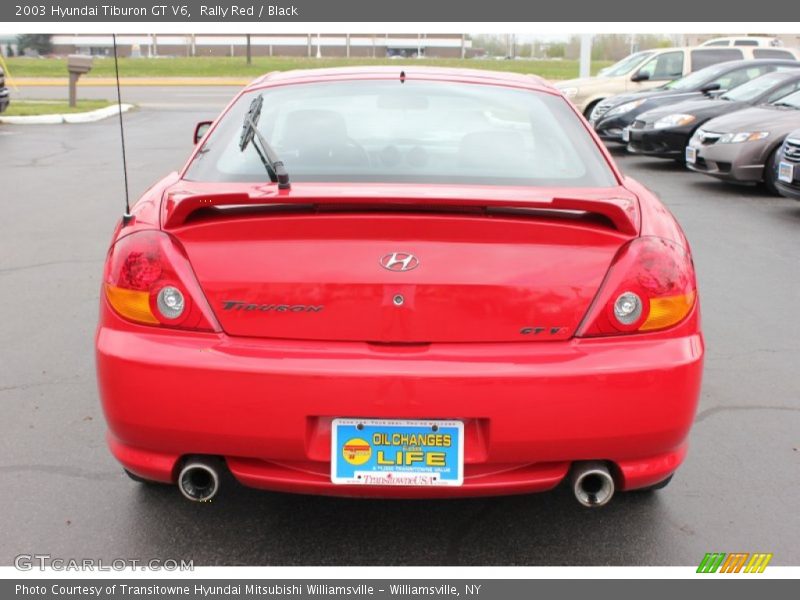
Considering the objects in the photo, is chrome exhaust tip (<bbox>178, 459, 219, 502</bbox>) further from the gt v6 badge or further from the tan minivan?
the tan minivan

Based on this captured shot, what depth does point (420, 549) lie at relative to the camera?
3.04 m

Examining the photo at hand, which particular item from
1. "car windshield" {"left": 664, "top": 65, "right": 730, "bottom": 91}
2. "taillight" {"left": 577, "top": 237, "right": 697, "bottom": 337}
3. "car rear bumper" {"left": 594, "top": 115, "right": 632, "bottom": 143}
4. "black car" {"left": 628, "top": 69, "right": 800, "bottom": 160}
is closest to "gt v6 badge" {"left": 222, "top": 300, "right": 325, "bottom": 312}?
"taillight" {"left": 577, "top": 237, "right": 697, "bottom": 337}

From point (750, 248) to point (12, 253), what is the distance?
19.4 feet

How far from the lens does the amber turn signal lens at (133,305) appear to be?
2.77 meters

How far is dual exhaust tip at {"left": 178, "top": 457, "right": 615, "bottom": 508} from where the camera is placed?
2.74 metres

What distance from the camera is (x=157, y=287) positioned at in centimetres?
276

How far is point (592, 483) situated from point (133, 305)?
4.74 ft

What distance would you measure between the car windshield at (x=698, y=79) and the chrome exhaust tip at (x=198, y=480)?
557 inches

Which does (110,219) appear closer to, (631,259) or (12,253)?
(12,253)

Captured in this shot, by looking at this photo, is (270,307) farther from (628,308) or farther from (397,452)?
(628,308)

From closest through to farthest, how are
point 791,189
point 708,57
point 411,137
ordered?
1. point 411,137
2. point 791,189
3. point 708,57

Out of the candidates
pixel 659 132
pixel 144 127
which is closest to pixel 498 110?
pixel 659 132

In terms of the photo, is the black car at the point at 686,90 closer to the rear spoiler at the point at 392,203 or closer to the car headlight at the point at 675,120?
the car headlight at the point at 675,120

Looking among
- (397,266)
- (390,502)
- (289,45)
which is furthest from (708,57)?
(289,45)
